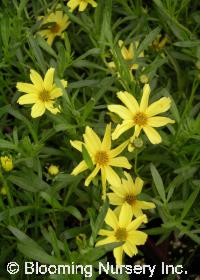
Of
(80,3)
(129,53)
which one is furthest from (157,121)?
(80,3)

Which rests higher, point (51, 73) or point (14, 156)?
point (51, 73)

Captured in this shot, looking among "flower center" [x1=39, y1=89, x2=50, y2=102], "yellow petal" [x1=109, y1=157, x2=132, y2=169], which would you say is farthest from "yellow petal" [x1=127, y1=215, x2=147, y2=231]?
"flower center" [x1=39, y1=89, x2=50, y2=102]

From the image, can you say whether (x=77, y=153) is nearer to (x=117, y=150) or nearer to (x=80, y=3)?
(x=117, y=150)

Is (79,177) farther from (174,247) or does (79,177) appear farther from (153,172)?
(174,247)

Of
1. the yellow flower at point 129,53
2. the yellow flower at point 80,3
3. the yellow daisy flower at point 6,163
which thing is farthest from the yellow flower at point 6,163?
the yellow flower at point 80,3

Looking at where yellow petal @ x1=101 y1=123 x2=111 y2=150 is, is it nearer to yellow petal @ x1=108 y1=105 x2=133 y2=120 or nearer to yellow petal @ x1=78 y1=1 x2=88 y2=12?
yellow petal @ x1=108 y1=105 x2=133 y2=120

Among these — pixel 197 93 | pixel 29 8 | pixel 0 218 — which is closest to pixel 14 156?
pixel 0 218
